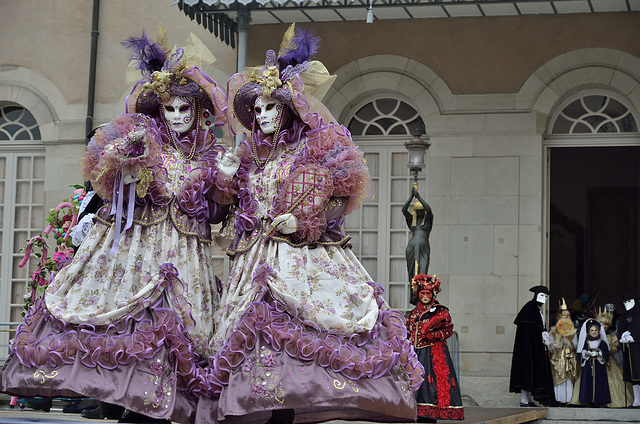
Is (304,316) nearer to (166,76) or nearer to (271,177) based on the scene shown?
(271,177)

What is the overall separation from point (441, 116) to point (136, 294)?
7.48 meters

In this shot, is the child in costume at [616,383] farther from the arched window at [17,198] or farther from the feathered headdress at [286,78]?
the arched window at [17,198]

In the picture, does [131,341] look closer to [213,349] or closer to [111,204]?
[213,349]

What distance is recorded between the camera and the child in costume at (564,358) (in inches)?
493

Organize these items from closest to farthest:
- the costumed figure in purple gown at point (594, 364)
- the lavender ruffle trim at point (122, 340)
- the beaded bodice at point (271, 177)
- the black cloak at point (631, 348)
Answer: the lavender ruffle trim at point (122, 340) < the beaded bodice at point (271, 177) < the black cloak at point (631, 348) < the costumed figure in purple gown at point (594, 364)

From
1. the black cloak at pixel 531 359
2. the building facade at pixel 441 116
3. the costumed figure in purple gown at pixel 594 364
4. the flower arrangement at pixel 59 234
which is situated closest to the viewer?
the flower arrangement at pixel 59 234

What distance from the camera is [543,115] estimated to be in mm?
13531

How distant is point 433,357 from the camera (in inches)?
398

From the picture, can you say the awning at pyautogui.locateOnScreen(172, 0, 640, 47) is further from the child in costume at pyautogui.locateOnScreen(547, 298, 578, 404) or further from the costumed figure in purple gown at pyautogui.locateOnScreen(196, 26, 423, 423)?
the costumed figure in purple gown at pyautogui.locateOnScreen(196, 26, 423, 423)

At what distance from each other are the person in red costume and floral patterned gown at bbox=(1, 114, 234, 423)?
3.14 m

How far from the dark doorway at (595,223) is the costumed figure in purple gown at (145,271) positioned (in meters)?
11.0

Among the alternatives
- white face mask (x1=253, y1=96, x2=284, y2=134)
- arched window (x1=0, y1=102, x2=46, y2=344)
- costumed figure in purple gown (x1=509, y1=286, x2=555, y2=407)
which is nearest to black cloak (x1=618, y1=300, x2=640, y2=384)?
costumed figure in purple gown (x1=509, y1=286, x2=555, y2=407)

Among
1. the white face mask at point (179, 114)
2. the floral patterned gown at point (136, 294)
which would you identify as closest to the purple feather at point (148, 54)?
the white face mask at point (179, 114)

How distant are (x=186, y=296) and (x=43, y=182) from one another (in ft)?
27.5
